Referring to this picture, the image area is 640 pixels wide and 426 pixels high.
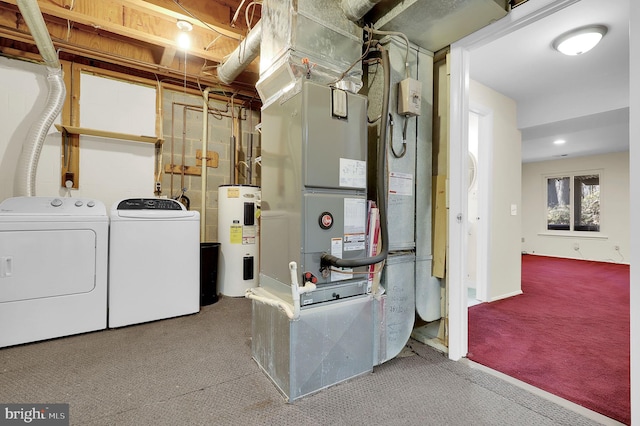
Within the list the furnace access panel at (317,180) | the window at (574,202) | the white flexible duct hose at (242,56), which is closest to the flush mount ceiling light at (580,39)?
the furnace access panel at (317,180)

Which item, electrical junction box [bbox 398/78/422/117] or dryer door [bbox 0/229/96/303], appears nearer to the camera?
electrical junction box [bbox 398/78/422/117]

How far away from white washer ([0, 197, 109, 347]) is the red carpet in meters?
2.99

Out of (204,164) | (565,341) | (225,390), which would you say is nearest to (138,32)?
(204,164)

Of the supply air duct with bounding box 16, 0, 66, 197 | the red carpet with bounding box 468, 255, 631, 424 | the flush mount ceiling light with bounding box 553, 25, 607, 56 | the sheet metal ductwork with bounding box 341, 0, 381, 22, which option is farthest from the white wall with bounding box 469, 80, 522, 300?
the supply air duct with bounding box 16, 0, 66, 197

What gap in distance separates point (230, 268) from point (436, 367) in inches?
93.3

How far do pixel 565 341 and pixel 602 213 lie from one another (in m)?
6.19

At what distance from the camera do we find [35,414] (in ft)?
4.65

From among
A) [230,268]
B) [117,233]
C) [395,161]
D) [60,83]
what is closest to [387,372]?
[395,161]

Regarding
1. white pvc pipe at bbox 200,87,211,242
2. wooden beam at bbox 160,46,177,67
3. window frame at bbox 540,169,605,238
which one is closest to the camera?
wooden beam at bbox 160,46,177,67

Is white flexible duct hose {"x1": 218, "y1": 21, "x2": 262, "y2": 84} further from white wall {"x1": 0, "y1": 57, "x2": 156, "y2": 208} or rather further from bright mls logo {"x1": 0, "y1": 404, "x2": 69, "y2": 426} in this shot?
bright mls logo {"x1": 0, "y1": 404, "x2": 69, "y2": 426}

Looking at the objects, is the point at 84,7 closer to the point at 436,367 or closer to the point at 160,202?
the point at 160,202

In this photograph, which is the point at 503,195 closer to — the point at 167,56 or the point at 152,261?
the point at 152,261

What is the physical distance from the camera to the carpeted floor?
54.8 inches

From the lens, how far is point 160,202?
278 centimetres
